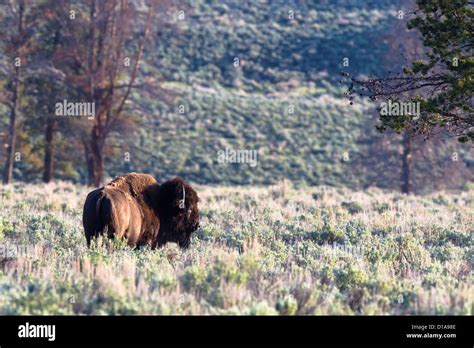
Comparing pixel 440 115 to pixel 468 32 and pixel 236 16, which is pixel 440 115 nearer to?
pixel 468 32

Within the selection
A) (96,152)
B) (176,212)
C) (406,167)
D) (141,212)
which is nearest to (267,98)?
(406,167)

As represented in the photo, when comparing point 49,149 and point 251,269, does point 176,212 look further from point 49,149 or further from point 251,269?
point 49,149

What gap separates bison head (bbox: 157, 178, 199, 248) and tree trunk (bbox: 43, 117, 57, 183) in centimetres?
1957

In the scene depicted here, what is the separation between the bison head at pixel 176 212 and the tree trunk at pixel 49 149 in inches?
770

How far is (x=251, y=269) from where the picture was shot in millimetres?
9602

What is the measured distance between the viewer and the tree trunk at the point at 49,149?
32469 mm

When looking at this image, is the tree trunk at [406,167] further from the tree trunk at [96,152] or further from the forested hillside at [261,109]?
the tree trunk at [96,152]

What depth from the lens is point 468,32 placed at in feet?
42.1

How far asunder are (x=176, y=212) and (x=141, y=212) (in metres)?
0.77

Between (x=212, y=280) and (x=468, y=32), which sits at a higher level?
(x=468, y=32)

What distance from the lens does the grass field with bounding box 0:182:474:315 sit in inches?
320

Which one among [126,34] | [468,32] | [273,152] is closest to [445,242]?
[468,32]

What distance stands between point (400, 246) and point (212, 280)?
5.25 m
